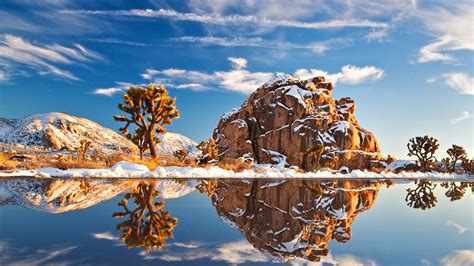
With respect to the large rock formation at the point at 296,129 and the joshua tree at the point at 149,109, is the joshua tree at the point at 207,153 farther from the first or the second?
the large rock formation at the point at 296,129

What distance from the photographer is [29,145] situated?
18112cm

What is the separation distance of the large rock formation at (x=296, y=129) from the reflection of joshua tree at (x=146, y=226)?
51186mm

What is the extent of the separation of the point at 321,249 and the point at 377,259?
786 mm

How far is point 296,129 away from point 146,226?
190ft

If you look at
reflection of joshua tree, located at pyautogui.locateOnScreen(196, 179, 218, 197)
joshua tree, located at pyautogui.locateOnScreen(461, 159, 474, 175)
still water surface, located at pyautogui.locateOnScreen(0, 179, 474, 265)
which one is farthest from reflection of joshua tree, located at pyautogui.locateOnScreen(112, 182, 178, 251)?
joshua tree, located at pyautogui.locateOnScreen(461, 159, 474, 175)

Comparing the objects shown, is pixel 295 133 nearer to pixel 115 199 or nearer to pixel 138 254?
pixel 115 199

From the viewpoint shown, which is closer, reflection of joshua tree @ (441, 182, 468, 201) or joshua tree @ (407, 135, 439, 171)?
reflection of joshua tree @ (441, 182, 468, 201)

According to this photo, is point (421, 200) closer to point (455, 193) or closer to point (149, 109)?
point (455, 193)

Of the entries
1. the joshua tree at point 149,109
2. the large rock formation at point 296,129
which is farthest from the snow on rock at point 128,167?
the large rock formation at point 296,129

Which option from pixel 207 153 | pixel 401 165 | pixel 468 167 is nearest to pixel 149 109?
pixel 207 153

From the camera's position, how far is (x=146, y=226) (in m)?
5.82

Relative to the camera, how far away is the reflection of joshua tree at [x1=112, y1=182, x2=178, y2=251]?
481 cm

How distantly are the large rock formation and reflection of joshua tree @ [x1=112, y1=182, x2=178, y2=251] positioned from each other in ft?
168

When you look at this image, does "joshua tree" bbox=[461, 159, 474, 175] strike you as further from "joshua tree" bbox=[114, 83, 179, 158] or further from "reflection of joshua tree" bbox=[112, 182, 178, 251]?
"reflection of joshua tree" bbox=[112, 182, 178, 251]
